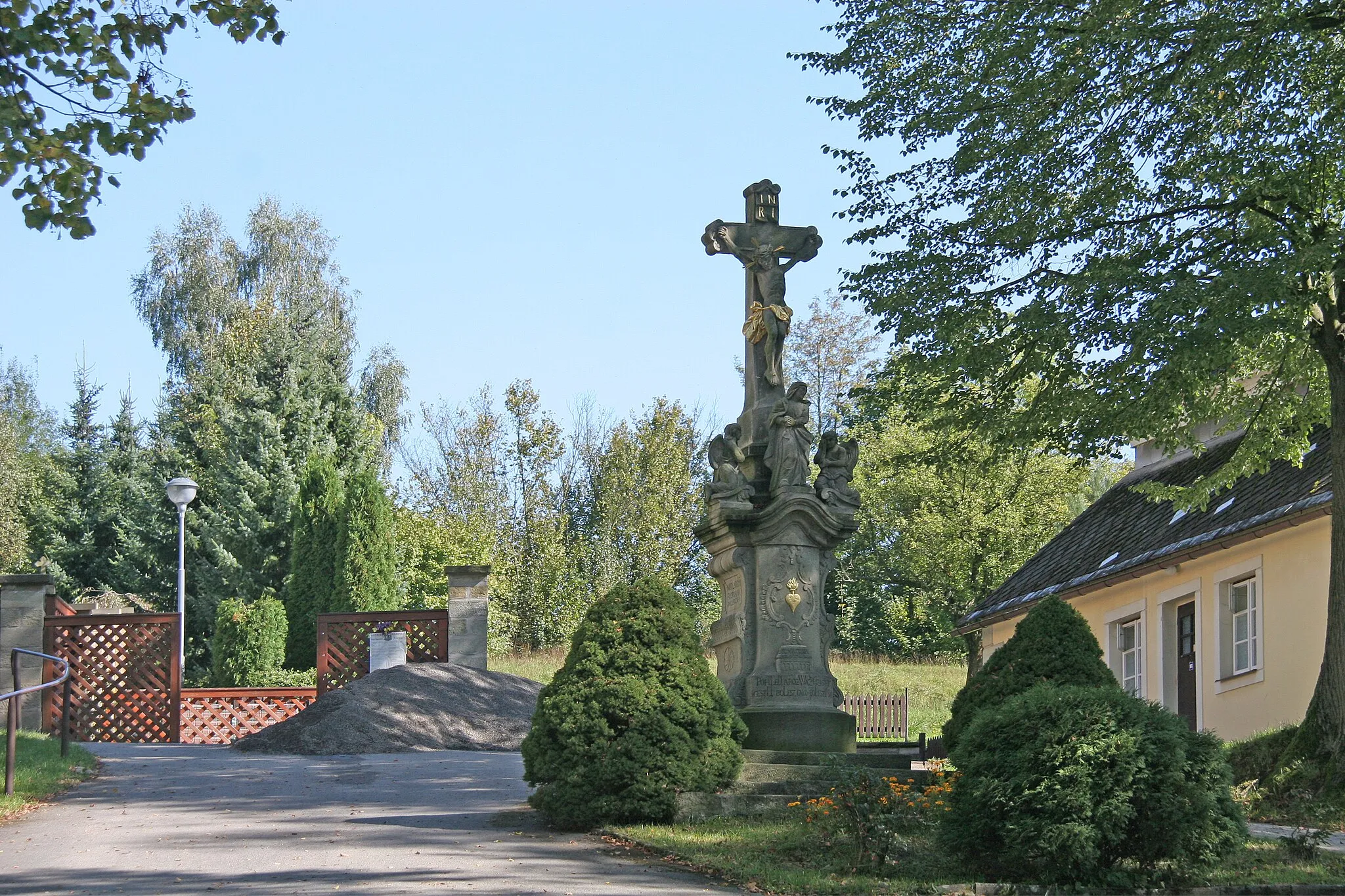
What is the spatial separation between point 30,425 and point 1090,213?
2129 inches

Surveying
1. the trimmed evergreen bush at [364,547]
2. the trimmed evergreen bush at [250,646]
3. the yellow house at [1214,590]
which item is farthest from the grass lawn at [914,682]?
the trimmed evergreen bush at [250,646]

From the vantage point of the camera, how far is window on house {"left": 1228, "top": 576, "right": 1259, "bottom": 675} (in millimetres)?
22578

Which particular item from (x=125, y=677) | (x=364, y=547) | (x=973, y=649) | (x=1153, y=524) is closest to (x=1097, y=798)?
(x=125, y=677)

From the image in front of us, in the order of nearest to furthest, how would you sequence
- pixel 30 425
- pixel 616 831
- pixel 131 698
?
pixel 616 831 → pixel 131 698 → pixel 30 425

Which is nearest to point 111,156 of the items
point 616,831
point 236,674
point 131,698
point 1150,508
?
point 616,831

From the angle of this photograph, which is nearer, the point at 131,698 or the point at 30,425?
the point at 131,698

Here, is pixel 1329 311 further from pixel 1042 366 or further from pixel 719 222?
pixel 719 222

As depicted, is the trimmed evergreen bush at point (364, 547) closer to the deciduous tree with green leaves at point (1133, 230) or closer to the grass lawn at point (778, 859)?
the deciduous tree with green leaves at point (1133, 230)

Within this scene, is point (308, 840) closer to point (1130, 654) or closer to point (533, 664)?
A: point (1130, 654)

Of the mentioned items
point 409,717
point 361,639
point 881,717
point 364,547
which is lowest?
point 881,717

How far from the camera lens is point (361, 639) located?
23.8 metres

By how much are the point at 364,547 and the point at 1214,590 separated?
64.3ft

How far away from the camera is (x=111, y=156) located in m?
8.74

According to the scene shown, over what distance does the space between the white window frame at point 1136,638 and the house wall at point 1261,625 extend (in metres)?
0.04
